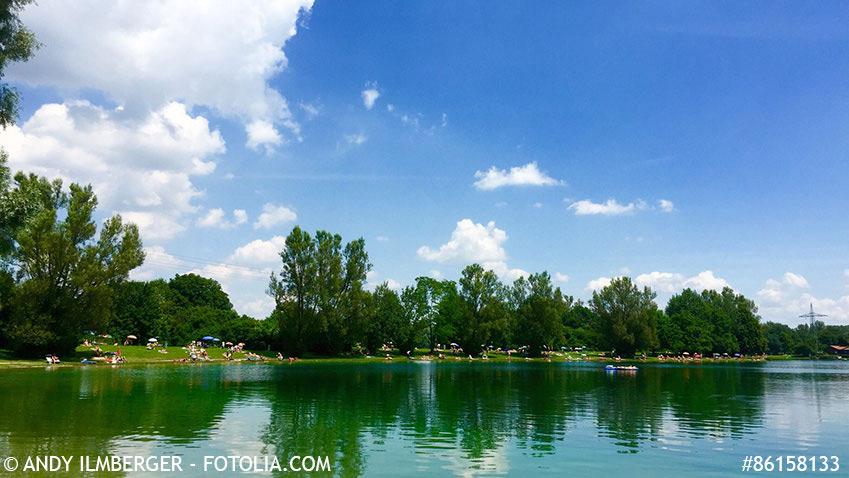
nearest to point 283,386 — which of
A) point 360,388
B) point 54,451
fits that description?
point 360,388

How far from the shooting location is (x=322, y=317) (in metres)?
93.5

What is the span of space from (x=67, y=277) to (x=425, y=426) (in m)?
55.2

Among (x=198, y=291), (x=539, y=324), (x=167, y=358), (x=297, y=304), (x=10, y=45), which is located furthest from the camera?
(x=198, y=291)

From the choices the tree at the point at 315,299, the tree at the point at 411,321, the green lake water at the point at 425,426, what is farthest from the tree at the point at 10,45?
the tree at the point at 411,321

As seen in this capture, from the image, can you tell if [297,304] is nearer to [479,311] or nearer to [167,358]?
[167,358]

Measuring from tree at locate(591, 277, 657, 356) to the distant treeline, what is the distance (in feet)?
0.85

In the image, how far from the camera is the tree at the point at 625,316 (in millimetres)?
131750

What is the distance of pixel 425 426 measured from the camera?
25656 mm

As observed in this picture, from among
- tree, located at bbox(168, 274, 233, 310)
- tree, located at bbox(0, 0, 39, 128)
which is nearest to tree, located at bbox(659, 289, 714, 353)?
tree, located at bbox(168, 274, 233, 310)

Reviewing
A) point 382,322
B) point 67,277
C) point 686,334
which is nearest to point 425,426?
point 67,277

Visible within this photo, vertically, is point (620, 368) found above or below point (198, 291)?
below

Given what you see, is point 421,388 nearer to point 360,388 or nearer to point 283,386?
point 360,388

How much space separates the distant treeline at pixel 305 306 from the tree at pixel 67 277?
0.12 metres

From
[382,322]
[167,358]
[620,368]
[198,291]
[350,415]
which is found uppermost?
[198,291]
